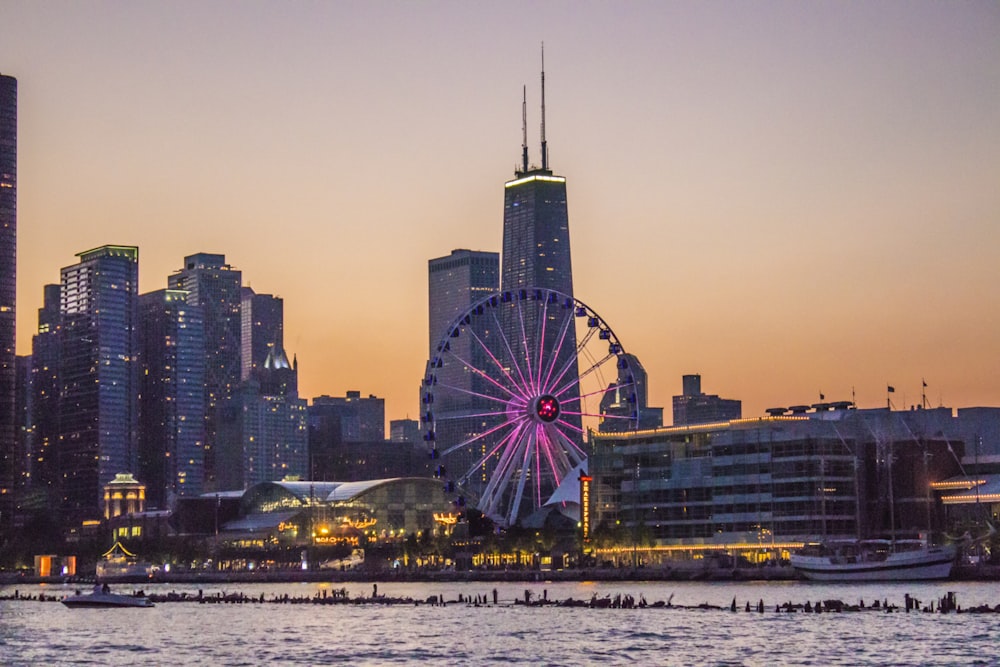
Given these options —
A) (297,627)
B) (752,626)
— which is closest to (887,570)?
(752,626)

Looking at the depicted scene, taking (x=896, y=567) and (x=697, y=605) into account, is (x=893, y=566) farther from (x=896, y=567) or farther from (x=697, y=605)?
(x=697, y=605)

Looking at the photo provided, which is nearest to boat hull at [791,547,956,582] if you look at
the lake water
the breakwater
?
the lake water

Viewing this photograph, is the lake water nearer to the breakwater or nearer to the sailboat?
the breakwater

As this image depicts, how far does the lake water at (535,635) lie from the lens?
394ft

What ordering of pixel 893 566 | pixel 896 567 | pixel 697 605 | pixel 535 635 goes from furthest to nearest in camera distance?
pixel 893 566
pixel 896 567
pixel 697 605
pixel 535 635

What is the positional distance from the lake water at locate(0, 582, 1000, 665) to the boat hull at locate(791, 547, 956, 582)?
824 centimetres

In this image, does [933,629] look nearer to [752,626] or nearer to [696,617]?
[752,626]

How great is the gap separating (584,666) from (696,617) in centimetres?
3652

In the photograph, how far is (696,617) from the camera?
149875 millimetres

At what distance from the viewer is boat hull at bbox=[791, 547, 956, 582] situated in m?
191

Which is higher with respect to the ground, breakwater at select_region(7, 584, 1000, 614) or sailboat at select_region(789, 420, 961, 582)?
sailboat at select_region(789, 420, 961, 582)

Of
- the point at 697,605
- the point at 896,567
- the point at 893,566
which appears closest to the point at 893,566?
the point at 893,566

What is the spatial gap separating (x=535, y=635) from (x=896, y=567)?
2686 inches

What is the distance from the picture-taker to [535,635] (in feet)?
454
